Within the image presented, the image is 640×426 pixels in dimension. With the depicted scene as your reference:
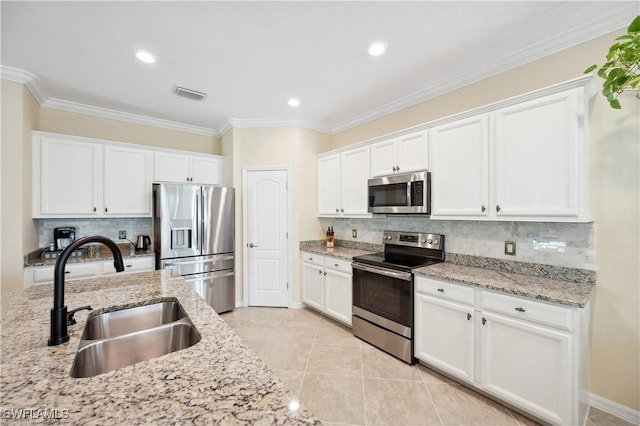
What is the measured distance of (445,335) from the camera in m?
2.17

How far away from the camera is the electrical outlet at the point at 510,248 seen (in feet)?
7.42

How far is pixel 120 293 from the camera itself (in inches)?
58.1

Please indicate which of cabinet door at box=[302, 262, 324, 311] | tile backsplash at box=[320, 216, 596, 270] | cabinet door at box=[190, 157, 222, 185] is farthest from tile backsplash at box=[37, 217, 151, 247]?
tile backsplash at box=[320, 216, 596, 270]

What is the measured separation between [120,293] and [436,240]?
268cm

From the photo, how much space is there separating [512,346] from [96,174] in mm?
4481

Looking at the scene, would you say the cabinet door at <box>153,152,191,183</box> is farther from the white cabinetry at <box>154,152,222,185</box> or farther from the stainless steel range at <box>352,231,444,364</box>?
the stainless steel range at <box>352,231,444,364</box>

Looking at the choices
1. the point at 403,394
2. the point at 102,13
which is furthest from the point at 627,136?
the point at 102,13

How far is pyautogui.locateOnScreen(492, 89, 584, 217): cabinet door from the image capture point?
5.85ft

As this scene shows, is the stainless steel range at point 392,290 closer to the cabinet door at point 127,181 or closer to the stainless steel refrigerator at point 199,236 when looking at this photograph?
the stainless steel refrigerator at point 199,236

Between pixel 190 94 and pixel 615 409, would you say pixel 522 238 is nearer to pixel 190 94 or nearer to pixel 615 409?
pixel 615 409

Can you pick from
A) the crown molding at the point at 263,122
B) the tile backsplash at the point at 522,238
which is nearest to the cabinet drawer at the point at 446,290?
the tile backsplash at the point at 522,238

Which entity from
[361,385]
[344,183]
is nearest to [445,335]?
[361,385]

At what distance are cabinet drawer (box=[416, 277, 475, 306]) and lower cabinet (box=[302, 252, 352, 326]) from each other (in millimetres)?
947

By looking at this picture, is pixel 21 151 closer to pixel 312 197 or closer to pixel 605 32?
pixel 312 197
